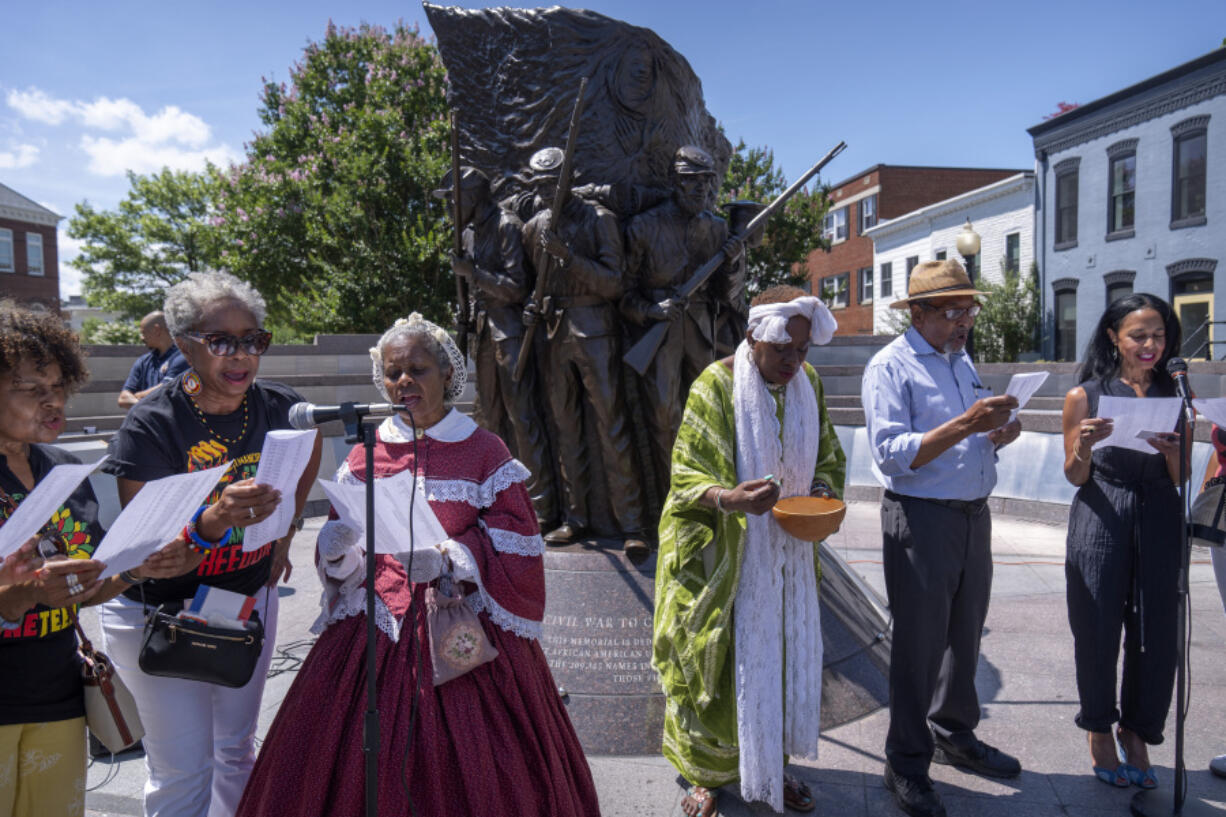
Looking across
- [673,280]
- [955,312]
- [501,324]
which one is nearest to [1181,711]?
[955,312]

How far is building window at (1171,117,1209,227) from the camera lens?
19.8 m

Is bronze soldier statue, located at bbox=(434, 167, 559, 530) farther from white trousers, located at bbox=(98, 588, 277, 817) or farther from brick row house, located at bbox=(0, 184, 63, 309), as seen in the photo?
brick row house, located at bbox=(0, 184, 63, 309)

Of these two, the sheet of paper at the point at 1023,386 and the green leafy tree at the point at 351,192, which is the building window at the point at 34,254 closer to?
the green leafy tree at the point at 351,192

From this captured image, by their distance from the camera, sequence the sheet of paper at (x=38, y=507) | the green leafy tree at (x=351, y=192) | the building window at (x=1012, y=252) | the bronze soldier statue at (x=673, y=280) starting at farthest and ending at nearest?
the building window at (x=1012, y=252), the green leafy tree at (x=351, y=192), the bronze soldier statue at (x=673, y=280), the sheet of paper at (x=38, y=507)

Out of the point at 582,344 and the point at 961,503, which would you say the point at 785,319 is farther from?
the point at 582,344

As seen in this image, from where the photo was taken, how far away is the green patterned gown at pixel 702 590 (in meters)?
3.06

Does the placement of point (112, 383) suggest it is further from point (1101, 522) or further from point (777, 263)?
point (777, 263)

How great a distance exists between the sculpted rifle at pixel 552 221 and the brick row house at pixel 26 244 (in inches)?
1623

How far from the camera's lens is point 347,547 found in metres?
2.42

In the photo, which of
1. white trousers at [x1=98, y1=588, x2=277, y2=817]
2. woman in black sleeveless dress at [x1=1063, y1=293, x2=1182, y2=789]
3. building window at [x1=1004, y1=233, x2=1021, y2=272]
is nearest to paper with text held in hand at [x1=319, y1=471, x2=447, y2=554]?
white trousers at [x1=98, y1=588, x2=277, y2=817]

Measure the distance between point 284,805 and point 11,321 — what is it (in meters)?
1.44

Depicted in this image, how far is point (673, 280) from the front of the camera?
514 centimetres

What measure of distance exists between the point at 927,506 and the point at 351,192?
1767 centimetres

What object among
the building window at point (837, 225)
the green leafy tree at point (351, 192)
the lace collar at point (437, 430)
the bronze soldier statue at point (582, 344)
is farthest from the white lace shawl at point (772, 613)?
the building window at point (837, 225)
